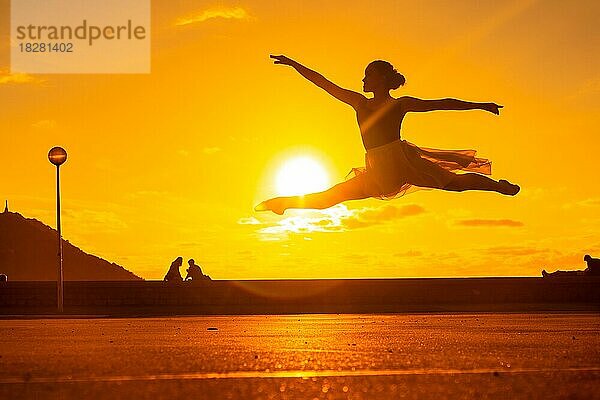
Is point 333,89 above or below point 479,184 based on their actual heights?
above

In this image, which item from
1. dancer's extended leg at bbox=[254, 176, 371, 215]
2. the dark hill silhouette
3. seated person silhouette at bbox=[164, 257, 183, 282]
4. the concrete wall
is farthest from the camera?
the dark hill silhouette

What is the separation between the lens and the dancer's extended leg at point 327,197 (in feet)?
45.2

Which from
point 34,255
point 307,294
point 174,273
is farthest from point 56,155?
point 34,255

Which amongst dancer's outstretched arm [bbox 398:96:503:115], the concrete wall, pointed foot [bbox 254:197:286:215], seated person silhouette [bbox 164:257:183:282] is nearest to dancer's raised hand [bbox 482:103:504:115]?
dancer's outstretched arm [bbox 398:96:503:115]

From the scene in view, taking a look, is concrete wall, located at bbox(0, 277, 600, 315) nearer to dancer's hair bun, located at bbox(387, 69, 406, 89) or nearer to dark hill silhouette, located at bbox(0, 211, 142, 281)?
dancer's hair bun, located at bbox(387, 69, 406, 89)

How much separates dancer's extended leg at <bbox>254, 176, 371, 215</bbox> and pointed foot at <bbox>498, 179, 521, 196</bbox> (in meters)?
1.63

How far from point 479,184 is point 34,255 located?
4268 inches

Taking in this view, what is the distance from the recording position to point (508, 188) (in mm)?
12906

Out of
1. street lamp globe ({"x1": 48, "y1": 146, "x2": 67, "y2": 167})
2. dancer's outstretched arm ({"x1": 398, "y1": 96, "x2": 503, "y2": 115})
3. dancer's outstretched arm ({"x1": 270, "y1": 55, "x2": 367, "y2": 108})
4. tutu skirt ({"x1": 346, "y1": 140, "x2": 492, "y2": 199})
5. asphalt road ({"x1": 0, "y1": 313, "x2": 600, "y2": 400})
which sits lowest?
asphalt road ({"x1": 0, "y1": 313, "x2": 600, "y2": 400})

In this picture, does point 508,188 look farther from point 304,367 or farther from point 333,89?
point 304,367

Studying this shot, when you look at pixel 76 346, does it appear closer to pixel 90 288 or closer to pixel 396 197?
pixel 396 197

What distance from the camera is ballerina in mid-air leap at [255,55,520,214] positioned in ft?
42.4

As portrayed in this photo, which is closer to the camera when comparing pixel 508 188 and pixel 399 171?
pixel 508 188

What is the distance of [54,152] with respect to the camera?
119 feet
